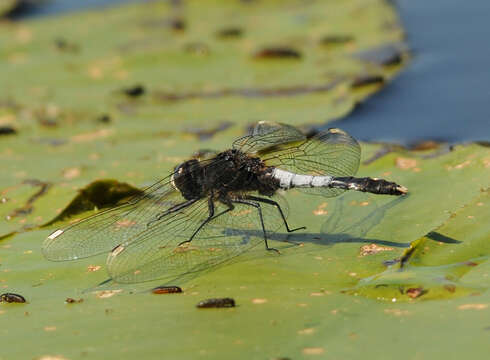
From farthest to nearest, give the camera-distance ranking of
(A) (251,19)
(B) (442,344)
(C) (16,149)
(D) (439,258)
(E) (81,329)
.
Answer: (A) (251,19)
(C) (16,149)
(D) (439,258)
(E) (81,329)
(B) (442,344)

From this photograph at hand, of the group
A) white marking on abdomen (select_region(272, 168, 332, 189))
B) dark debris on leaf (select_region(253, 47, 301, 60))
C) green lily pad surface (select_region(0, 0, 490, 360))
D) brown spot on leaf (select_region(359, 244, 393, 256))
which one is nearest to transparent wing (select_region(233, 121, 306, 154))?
white marking on abdomen (select_region(272, 168, 332, 189))

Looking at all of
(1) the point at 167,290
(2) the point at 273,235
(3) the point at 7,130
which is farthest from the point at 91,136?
(1) the point at 167,290

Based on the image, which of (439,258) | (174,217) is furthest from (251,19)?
(439,258)

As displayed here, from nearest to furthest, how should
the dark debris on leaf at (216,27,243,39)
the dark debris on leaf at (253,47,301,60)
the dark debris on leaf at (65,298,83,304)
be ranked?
the dark debris on leaf at (65,298,83,304)
the dark debris on leaf at (253,47,301,60)
the dark debris on leaf at (216,27,243,39)

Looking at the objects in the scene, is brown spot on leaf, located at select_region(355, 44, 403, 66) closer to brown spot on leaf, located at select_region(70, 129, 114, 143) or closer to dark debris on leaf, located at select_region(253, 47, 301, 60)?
dark debris on leaf, located at select_region(253, 47, 301, 60)

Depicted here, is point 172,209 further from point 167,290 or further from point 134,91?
point 134,91

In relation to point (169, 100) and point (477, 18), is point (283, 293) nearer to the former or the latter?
point (169, 100)
